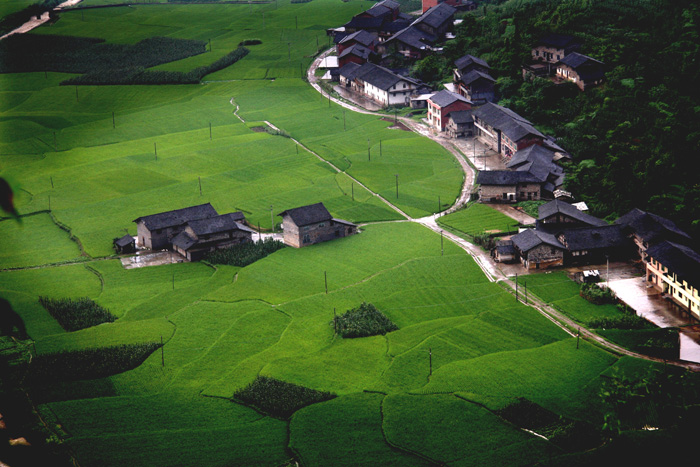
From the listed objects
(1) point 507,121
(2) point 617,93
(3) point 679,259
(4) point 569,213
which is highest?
(2) point 617,93

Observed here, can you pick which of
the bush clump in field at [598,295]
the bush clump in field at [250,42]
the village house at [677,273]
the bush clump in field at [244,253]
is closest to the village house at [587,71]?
the village house at [677,273]

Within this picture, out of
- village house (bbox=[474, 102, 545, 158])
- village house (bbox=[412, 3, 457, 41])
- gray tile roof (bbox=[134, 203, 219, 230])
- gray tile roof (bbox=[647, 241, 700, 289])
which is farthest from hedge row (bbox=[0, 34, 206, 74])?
gray tile roof (bbox=[647, 241, 700, 289])

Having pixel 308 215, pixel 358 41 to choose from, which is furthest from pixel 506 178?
pixel 358 41

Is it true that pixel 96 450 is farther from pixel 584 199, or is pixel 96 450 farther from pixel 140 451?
pixel 584 199

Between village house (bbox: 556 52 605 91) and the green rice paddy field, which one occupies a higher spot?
village house (bbox: 556 52 605 91)

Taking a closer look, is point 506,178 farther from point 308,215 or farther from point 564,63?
point 564,63

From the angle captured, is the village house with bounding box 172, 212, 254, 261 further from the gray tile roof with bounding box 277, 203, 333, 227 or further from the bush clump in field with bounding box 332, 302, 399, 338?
the bush clump in field with bounding box 332, 302, 399, 338
